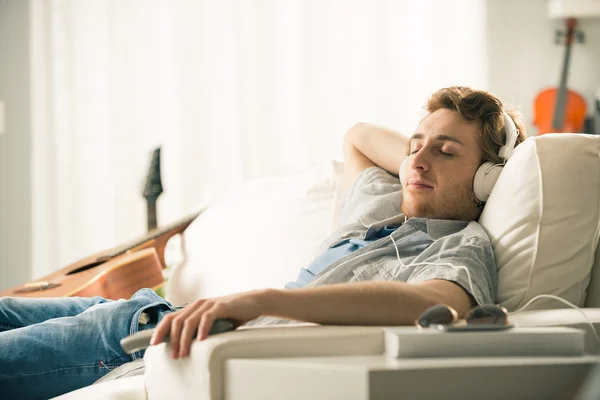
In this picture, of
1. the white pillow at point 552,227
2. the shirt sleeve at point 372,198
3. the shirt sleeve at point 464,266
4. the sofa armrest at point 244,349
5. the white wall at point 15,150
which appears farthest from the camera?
the white wall at point 15,150

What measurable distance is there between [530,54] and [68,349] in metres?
2.93

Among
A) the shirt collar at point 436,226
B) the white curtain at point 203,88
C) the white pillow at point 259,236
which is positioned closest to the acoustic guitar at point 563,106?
the white curtain at point 203,88

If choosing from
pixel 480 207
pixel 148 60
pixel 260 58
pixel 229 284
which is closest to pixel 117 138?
pixel 148 60

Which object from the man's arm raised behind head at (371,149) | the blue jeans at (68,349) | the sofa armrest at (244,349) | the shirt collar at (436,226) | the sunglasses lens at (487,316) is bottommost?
the blue jeans at (68,349)

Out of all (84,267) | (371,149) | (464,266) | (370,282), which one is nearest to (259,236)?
(371,149)

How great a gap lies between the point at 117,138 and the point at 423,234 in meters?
2.49

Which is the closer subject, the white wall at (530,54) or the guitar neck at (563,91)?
the guitar neck at (563,91)

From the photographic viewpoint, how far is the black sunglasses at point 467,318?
0.91 m

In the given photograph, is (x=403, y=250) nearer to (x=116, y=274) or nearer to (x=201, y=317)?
(x=201, y=317)

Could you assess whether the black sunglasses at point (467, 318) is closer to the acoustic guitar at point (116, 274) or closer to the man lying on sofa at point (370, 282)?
the man lying on sofa at point (370, 282)

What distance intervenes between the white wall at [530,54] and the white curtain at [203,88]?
0.39ft

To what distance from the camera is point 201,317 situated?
954 millimetres

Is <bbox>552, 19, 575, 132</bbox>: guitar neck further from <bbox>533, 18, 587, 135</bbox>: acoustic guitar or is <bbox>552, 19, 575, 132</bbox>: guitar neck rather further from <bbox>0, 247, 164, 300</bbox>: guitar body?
<bbox>0, 247, 164, 300</bbox>: guitar body

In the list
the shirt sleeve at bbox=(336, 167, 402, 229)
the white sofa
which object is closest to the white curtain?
the white sofa
